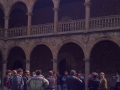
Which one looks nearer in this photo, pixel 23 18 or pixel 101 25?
pixel 101 25

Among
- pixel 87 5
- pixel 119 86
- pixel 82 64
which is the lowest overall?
pixel 119 86

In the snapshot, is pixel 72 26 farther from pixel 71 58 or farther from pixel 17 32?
pixel 17 32

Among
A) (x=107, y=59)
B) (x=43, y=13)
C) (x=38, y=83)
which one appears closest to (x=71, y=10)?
(x=43, y=13)

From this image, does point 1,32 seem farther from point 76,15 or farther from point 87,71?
point 87,71

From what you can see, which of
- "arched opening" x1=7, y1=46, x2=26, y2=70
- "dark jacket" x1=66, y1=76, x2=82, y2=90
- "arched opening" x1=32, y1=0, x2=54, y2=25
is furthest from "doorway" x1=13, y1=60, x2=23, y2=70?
"dark jacket" x1=66, y1=76, x2=82, y2=90

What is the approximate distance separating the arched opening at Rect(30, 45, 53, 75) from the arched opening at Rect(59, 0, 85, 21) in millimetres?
2779

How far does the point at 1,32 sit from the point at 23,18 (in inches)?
138

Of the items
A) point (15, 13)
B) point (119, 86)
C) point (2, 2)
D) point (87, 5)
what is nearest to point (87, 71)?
point (119, 86)

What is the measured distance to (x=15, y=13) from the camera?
2309 centimetres

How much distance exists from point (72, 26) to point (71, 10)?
3537 mm

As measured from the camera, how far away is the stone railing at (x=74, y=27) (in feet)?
50.3

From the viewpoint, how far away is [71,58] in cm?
1923

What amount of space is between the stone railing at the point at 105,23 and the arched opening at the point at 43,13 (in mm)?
5731

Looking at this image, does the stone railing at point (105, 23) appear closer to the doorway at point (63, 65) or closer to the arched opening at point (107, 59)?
the arched opening at point (107, 59)
